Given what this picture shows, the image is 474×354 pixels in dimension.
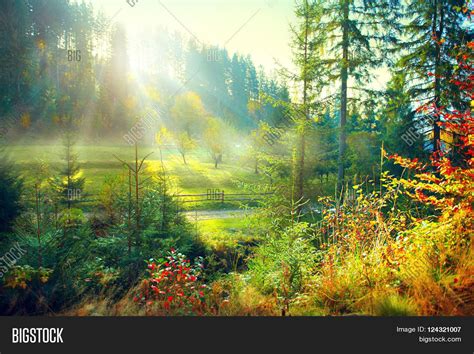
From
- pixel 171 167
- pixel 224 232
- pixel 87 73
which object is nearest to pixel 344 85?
pixel 224 232

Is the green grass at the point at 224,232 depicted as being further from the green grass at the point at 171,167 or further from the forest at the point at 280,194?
the green grass at the point at 171,167

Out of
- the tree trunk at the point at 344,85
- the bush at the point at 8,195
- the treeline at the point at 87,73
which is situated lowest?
the bush at the point at 8,195

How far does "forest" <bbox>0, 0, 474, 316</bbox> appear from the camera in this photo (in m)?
3.60

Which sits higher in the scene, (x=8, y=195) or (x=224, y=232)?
(x=8, y=195)

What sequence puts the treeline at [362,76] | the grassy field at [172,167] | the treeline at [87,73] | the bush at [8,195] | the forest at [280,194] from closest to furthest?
1. the forest at [280,194]
2. the bush at [8,195]
3. the treeline at [362,76]
4. the grassy field at [172,167]
5. the treeline at [87,73]

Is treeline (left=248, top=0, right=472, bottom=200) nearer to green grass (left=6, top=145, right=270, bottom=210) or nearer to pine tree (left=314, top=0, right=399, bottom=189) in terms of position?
pine tree (left=314, top=0, right=399, bottom=189)

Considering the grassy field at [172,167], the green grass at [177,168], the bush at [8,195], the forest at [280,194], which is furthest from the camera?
the grassy field at [172,167]

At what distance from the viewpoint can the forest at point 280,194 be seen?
3.60m

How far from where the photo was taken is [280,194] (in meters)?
10.8

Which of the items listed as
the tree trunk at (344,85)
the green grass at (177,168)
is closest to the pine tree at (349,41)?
the tree trunk at (344,85)

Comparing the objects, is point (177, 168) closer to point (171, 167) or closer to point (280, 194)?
point (171, 167)

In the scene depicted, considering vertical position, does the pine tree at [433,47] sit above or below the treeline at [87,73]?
below

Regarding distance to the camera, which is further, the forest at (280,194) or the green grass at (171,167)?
the green grass at (171,167)

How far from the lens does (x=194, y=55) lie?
48781mm
